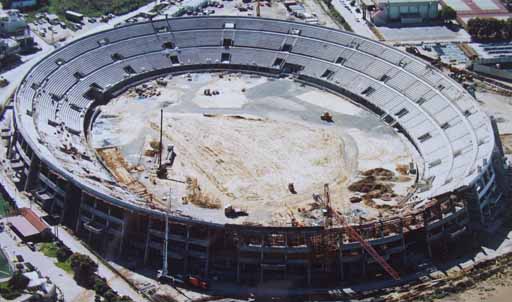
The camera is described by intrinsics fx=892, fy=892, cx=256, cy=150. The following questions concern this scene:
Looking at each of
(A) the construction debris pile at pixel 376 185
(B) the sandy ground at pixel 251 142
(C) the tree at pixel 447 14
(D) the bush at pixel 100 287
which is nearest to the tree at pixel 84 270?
(D) the bush at pixel 100 287

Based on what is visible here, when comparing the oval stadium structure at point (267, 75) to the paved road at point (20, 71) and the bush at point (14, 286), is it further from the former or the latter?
the bush at point (14, 286)

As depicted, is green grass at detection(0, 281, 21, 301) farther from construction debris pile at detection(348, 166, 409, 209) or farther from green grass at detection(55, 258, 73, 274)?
construction debris pile at detection(348, 166, 409, 209)

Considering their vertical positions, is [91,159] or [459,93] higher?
[459,93]

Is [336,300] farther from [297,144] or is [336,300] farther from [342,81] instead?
[342,81]

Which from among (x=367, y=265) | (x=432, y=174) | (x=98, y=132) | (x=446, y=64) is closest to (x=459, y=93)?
(x=432, y=174)

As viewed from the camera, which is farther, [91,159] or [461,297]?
[91,159]

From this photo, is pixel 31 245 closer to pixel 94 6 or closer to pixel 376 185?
pixel 376 185

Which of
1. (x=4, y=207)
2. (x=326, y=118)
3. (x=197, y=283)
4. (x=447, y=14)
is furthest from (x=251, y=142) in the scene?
(x=447, y=14)
